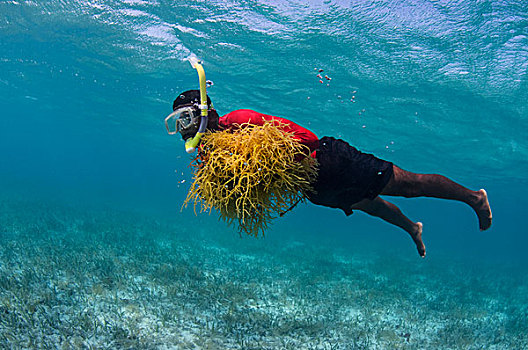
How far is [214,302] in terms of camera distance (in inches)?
299

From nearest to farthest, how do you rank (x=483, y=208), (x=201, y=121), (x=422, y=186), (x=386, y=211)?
(x=201, y=121) < (x=422, y=186) < (x=483, y=208) < (x=386, y=211)

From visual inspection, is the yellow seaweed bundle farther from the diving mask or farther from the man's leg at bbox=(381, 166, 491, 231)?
the man's leg at bbox=(381, 166, 491, 231)

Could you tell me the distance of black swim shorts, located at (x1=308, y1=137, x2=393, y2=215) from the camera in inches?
157

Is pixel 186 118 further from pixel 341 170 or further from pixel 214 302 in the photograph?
pixel 214 302

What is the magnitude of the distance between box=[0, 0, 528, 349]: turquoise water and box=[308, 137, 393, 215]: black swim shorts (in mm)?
3626

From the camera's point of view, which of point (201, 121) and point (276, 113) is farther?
point (276, 113)

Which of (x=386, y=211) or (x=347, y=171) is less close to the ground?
(x=347, y=171)

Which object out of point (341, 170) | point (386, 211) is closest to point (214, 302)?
point (386, 211)

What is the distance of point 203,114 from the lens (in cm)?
352

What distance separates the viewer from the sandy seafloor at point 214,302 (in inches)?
230

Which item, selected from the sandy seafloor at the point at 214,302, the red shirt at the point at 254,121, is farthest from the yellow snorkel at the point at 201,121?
the sandy seafloor at the point at 214,302

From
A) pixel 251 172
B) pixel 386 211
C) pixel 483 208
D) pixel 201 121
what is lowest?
pixel 251 172

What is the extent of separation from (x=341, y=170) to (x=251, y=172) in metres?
1.39

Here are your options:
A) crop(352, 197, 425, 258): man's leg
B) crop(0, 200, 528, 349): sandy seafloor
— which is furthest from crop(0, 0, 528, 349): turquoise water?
crop(352, 197, 425, 258): man's leg
